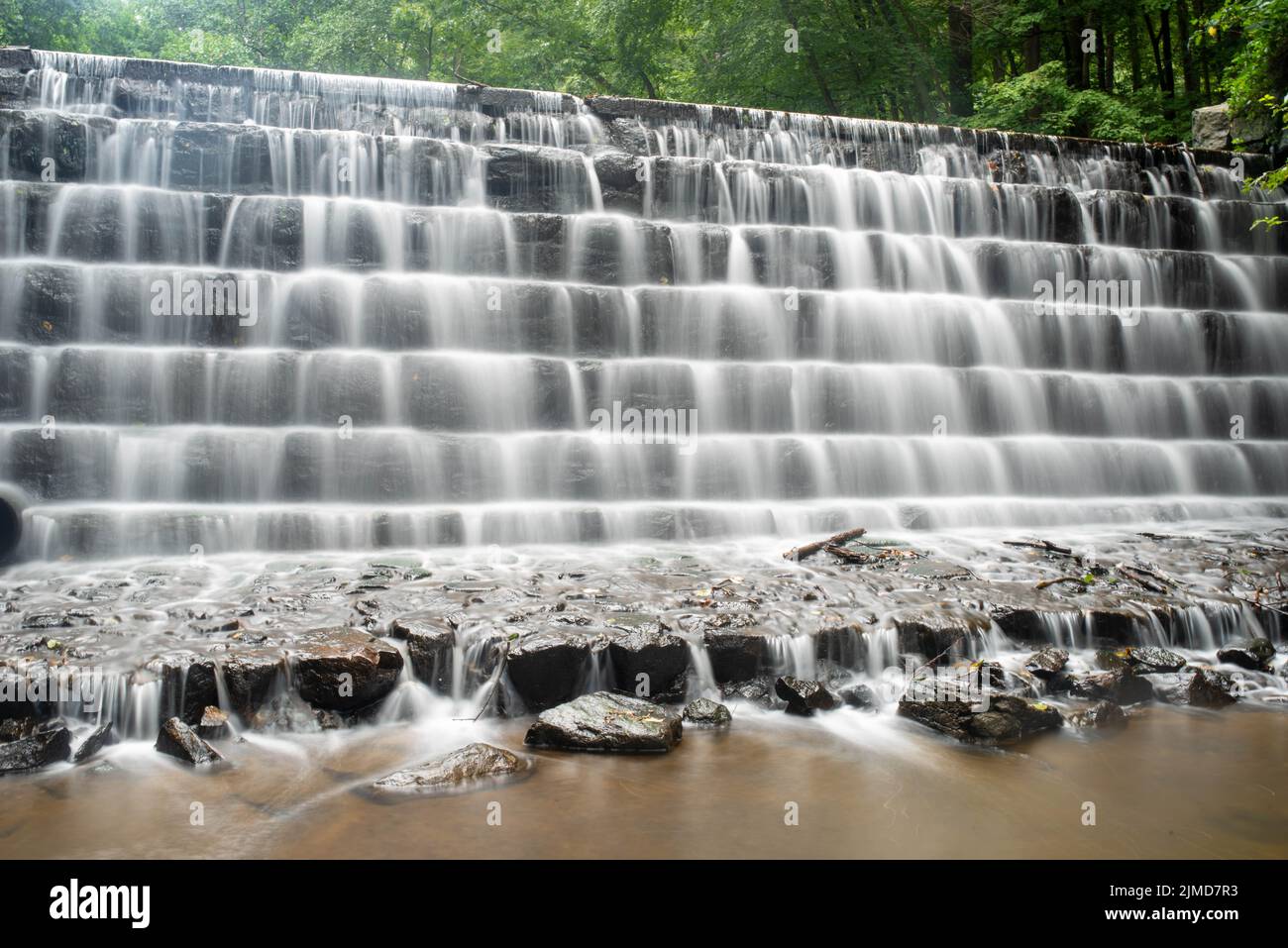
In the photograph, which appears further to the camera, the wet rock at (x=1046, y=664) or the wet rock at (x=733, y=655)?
the wet rock at (x=1046, y=664)

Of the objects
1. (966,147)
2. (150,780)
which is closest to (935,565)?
(150,780)

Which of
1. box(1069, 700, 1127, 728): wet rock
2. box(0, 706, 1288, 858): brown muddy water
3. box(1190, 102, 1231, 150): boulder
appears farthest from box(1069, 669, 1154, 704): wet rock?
box(1190, 102, 1231, 150): boulder

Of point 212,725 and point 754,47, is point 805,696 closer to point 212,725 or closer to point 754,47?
point 212,725

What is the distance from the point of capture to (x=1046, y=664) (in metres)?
5.76

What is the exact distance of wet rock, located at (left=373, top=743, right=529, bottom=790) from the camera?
427cm

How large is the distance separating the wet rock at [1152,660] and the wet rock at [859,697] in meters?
1.84

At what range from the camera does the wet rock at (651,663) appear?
5.38m

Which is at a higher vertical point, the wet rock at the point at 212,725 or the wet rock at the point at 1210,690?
the wet rock at the point at 212,725

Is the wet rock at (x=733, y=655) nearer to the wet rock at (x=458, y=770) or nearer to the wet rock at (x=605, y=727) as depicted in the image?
the wet rock at (x=605, y=727)

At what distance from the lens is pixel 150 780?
4.28 m

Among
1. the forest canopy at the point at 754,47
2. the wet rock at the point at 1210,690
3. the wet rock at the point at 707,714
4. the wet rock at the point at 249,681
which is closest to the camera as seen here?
the wet rock at the point at 249,681

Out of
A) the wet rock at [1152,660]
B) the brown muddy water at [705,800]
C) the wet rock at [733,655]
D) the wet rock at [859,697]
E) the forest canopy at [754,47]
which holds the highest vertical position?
the forest canopy at [754,47]

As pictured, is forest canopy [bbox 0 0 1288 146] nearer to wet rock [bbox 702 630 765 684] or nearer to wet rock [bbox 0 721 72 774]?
wet rock [bbox 702 630 765 684]

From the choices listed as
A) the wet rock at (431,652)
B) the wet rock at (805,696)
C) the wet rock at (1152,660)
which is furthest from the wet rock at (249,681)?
the wet rock at (1152,660)
